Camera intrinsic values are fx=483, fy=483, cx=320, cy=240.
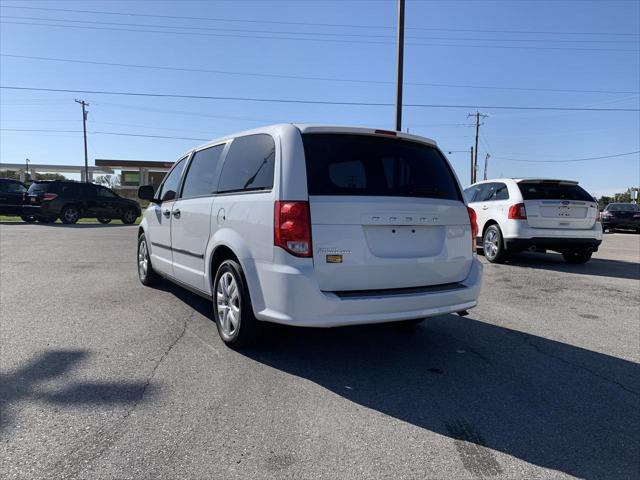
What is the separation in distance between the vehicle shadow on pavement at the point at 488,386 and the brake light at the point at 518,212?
4.64 m

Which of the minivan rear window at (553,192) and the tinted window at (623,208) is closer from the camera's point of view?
the minivan rear window at (553,192)

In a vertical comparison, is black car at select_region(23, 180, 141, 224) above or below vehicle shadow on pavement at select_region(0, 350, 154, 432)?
above

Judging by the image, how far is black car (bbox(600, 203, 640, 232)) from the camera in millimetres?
23500

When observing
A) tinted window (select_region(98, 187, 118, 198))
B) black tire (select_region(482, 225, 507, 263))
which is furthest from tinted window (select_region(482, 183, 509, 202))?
tinted window (select_region(98, 187, 118, 198))

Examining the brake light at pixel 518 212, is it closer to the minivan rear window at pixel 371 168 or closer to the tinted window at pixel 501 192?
the tinted window at pixel 501 192

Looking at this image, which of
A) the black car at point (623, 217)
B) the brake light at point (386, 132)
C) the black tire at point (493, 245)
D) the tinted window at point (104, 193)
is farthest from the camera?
the black car at point (623, 217)

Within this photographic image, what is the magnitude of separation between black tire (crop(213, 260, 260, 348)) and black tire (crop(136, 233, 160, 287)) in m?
2.59

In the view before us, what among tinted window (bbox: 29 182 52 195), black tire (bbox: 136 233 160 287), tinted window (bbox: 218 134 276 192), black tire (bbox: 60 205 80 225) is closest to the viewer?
→ tinted window (bbox: 218 134 276 192)

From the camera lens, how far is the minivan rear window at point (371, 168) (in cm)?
362

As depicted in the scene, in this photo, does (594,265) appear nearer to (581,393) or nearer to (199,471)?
(581,393)

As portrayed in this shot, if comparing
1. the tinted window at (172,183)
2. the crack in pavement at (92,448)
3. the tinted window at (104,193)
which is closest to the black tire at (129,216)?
the tinted window at (104,193)

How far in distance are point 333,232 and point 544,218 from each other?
6999 millimetres

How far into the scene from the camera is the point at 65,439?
267 centimetres

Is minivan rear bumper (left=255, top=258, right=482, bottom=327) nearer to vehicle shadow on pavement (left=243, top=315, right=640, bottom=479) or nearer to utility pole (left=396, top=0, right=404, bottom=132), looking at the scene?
vehicle shadow on pavement (left=243, top=315, right=640, bottom=479)
